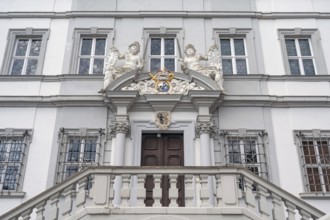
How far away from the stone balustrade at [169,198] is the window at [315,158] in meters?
3.39

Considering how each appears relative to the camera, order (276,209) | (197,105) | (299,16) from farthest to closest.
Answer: (299,16) < (197,105) < (276,209)

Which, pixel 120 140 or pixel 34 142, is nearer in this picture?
pixel 120 140

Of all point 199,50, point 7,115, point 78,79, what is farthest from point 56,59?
point 199,50

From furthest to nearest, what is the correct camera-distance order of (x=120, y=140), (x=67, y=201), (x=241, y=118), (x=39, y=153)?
(x=241, y=118) → (x=39, y=153) → (x=120, y=140) → (x=67, y=201)

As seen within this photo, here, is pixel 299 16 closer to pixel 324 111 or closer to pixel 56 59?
pixel 324 111

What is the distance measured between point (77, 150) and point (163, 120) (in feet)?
8.07

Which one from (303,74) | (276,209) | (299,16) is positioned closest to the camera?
(276,209)

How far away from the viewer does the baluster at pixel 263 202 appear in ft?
26.3

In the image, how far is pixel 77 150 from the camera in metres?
11.7

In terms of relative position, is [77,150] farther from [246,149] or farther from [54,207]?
[246,149]

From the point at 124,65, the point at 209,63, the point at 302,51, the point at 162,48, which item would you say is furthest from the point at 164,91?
the point at 302,51

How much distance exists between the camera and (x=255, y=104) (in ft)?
40.0

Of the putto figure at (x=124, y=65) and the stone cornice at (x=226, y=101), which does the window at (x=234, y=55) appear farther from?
the putto figure at (x=124, y=65)

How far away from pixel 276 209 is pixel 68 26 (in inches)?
348
